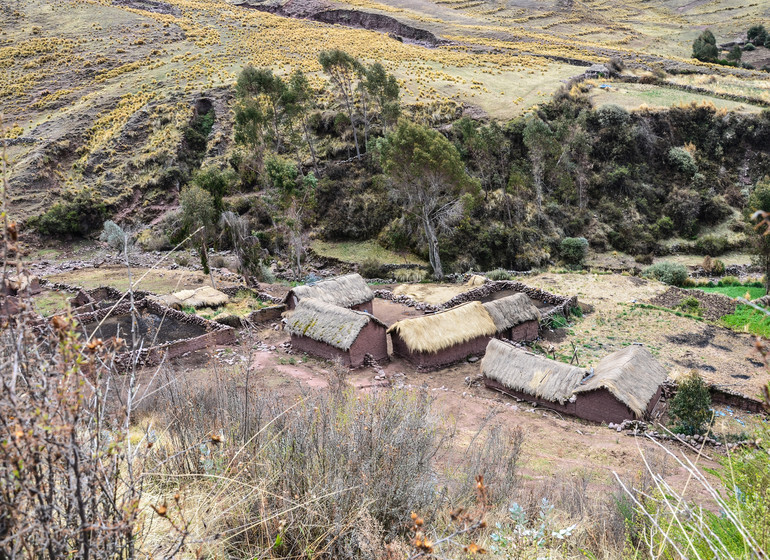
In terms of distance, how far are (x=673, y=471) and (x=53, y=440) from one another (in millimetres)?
10739

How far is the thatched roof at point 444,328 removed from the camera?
1684 centimetres

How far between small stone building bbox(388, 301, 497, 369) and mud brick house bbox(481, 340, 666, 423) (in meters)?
1.81

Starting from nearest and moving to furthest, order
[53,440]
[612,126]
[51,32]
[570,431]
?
[53,440] < [570,431] < [612,126] < [51,32]

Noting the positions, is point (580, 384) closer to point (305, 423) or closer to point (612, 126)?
point (305, 423)

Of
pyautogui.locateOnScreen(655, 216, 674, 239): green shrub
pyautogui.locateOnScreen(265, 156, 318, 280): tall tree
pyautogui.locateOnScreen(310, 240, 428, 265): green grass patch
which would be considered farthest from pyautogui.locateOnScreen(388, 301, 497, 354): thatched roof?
pyautogui.locateOnScreen(655, 216, 674, 239): green shrub

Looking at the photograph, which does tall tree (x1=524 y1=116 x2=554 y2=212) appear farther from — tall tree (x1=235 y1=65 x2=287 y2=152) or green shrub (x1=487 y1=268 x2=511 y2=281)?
tall tree (x1=235 y1=65 x2=287 y2=152)

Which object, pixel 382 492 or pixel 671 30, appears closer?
pixel 382 492

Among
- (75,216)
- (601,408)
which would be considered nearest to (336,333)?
(601,408)

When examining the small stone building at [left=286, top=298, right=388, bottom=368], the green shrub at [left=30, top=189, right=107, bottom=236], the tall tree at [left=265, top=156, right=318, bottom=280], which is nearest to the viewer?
the small stone building at [left=286, top=298, right=388, bottom=368]

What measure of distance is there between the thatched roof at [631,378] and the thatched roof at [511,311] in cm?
421

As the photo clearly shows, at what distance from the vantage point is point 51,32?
64812 mm

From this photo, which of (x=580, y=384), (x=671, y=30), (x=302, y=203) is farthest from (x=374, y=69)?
(x=671, y=30)

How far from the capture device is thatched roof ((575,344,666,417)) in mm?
13016

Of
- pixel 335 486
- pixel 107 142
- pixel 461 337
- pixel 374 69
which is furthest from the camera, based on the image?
pixel 107 142
